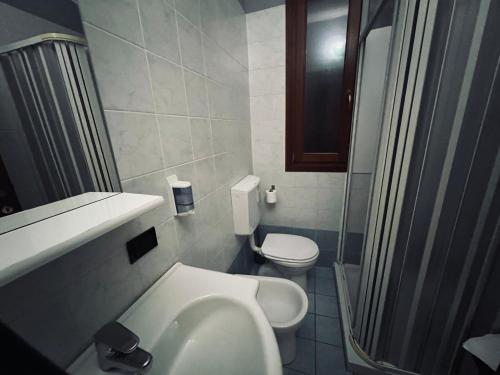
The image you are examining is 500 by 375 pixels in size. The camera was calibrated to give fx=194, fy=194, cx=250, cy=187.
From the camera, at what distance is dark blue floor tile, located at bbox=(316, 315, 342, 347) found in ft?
4.22

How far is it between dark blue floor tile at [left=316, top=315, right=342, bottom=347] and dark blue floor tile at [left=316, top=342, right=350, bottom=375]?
0.04 meters

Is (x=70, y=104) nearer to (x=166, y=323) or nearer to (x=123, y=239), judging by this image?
(x=123, y=239)

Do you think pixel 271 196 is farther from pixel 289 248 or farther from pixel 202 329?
pixel 202 329

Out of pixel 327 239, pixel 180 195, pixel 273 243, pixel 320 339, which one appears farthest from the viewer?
pixel 327 239

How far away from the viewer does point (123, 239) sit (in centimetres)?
63

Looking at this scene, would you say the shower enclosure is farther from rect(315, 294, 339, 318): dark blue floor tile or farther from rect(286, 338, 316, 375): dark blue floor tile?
rect(315, 294, 339, 318): dark blue floor tile

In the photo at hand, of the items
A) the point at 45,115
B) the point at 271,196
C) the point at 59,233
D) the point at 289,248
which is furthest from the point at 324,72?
the point at 59,233

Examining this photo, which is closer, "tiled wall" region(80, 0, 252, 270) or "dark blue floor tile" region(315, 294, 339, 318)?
"tiled wall" region(80, 0, 252, 270)

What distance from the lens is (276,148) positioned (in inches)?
68.5

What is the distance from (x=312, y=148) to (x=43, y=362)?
1746mm

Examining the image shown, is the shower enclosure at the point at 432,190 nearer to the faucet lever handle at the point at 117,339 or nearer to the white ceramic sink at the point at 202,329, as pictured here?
the white ceramic sink at the point at 202,329

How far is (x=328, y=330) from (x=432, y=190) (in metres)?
1.19

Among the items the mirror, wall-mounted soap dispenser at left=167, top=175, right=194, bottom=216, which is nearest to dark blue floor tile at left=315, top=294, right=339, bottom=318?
wall-mounted soap dispenser at left=167, top=175, right=194, bottom=216

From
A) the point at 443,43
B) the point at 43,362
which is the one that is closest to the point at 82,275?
the point at 43,362
